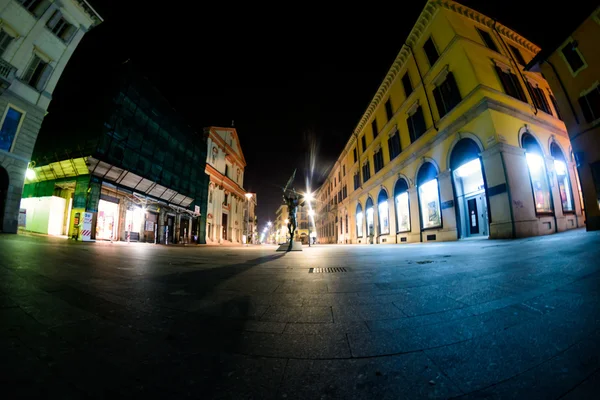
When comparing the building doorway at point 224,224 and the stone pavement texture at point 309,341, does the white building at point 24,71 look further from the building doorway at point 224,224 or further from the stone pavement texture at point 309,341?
the building doorway at point 224,224

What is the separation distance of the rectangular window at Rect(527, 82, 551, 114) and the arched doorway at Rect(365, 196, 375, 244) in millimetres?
12015

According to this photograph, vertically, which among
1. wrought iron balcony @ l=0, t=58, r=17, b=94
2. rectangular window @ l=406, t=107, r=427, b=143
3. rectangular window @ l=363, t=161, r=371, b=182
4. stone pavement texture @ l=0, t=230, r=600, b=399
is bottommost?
stone pavement texture @ l=0, t=230, r=600, b=399

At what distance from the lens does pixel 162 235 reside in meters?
21.2

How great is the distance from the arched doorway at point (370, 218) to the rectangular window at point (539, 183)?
11.1 meters

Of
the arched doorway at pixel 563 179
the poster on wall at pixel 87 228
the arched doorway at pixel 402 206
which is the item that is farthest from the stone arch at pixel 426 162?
the poster on wall at pixel 87 228

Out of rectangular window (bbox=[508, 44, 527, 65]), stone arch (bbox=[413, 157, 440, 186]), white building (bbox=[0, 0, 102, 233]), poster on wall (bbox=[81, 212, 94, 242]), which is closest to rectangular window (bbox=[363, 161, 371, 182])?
stone arch (bbox=[413, 157, 440, 186])

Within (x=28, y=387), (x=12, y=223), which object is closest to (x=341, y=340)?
(x=28, y=387)

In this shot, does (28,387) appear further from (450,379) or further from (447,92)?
(447,92)

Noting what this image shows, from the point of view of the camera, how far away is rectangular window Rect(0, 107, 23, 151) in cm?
1135

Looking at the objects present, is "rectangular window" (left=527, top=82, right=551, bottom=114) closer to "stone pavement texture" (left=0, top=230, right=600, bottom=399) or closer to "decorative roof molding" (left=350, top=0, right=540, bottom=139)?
"decorative roof molding" (left=350, top=0, right=540, bottom=139)

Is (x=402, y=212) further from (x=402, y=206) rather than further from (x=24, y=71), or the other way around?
(x=24, y=71)

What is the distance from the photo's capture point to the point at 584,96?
8.98m

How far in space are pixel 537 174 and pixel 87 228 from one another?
81.9 feet

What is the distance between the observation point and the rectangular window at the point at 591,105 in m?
8.58
